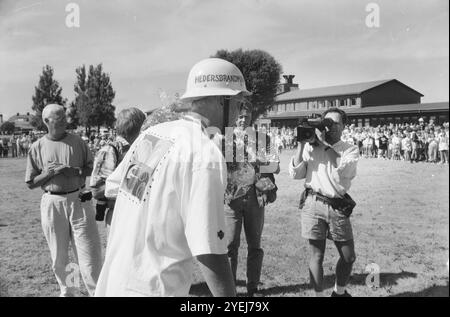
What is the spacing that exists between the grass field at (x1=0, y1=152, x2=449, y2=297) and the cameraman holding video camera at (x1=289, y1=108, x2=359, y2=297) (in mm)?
638

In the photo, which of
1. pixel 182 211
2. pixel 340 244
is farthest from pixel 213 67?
pixel 340 244

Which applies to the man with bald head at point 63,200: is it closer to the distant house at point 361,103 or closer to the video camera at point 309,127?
the video camera at point 309,127

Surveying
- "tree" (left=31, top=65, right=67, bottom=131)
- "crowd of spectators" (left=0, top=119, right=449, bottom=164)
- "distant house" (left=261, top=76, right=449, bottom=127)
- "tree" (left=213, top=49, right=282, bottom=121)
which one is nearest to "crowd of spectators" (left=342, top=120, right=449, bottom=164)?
"crowd of spectators" (left=0, top=119, right=449, bottom=164)

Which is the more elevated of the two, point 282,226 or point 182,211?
point 182,211

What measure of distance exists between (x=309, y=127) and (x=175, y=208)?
2300mm

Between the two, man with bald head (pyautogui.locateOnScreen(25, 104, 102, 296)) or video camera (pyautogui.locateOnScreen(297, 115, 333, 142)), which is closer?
video camera (pyautogui.locateOnScreen(297, 115, 333, 142))

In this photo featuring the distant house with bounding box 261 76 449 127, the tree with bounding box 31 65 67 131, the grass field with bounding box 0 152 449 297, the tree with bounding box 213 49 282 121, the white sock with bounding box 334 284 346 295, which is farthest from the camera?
the distant house with bounding box 261 76 449 127

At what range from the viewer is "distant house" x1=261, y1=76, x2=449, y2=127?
25092 millimetres

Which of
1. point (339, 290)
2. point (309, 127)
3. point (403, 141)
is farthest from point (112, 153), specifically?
point (403, 141)

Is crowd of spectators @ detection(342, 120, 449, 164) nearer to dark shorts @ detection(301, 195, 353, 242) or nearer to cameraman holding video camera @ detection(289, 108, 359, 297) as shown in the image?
cameraman holding video camera @ detection(289, 108, 359, 297)
